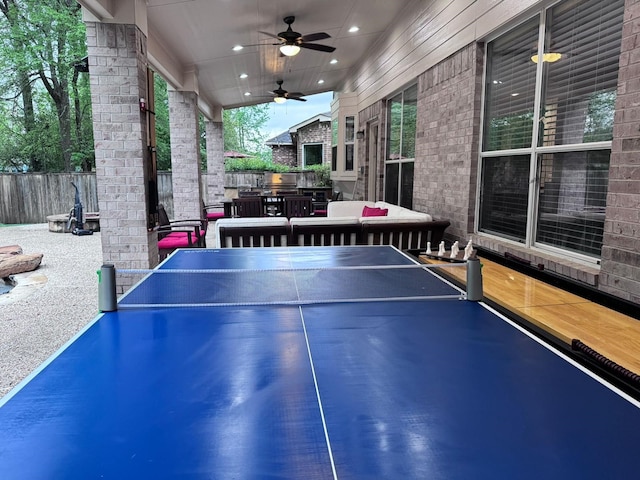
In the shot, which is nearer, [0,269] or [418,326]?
[418,326]

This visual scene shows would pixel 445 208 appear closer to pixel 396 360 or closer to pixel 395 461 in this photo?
pixel 396 360

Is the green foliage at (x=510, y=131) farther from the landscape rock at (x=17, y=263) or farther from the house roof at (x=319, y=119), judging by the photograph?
the house roof at (x=319, y=119)

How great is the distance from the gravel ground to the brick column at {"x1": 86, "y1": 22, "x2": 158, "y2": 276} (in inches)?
30.6

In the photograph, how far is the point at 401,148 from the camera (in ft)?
24.4

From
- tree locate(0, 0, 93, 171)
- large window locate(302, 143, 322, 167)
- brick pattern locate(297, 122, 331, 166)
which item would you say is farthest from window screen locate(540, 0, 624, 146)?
large window locate(302, 143, 322, 167)

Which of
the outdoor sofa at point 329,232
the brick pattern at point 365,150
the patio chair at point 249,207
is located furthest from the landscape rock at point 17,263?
the brick pattern at point 365,150

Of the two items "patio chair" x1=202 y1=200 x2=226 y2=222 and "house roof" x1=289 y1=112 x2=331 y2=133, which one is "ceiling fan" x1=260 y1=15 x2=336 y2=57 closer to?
"patio chair" x1=202 y1=200 x2=226 y2=222

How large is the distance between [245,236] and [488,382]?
3.56m

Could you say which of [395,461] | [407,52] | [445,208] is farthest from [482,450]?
[407,52]

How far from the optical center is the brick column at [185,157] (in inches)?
343

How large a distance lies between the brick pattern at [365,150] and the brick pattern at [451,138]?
7.30ft

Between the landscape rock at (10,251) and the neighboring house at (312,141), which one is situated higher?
the neighboring house at (312,141)

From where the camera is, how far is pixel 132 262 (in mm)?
4938

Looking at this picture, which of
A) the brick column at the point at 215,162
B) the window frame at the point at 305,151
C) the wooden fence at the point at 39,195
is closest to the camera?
the wooden fence at the point at 39,195
